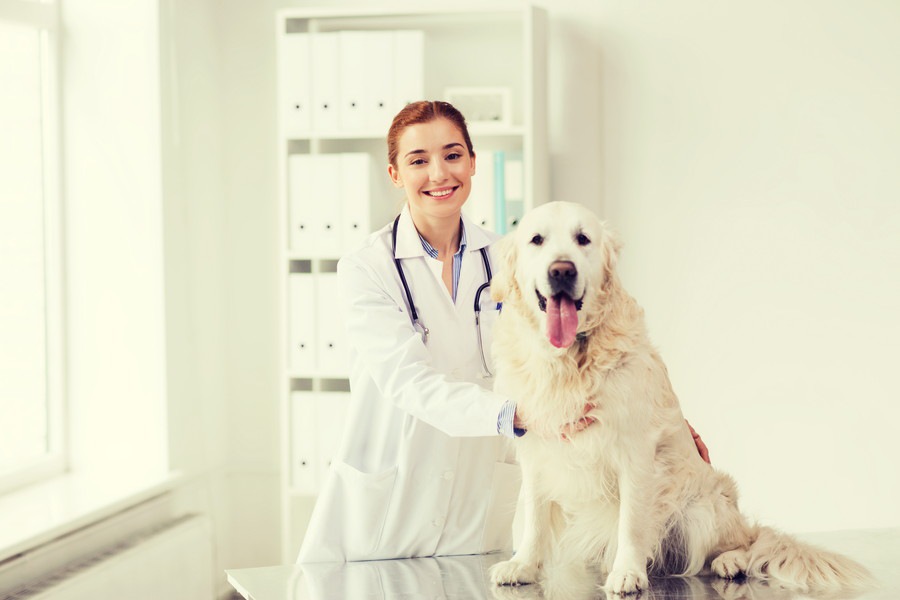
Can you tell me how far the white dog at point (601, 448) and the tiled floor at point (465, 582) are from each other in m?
0.04

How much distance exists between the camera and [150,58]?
3.37m

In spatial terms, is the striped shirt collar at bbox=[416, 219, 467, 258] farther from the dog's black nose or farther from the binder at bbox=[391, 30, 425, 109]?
the binder at bbox=[391, 30, 425, 109]

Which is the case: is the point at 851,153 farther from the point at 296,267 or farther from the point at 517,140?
the point at 296,267

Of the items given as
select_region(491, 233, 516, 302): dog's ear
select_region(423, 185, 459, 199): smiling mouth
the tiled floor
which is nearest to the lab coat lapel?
select_region(423, 185, 459, 199): smiling mouth

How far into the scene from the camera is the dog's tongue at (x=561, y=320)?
62.0 inches

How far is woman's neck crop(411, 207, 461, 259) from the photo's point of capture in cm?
203

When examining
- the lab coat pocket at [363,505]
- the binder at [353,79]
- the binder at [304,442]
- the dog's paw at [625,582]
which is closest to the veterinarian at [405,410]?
the lab coat pocket at [363,505]

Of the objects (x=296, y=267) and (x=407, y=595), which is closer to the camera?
(x=407, y=595)

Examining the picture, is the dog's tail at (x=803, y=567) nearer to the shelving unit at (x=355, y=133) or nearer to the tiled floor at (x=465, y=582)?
the tiled floor at (x=465, y=582)

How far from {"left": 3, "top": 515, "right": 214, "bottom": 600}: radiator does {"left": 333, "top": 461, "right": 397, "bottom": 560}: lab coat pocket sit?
1157mm

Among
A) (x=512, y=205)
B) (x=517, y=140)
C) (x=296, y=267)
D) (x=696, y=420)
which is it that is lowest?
(x=696, y=420)

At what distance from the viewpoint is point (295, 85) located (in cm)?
337

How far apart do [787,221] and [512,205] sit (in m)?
1.11

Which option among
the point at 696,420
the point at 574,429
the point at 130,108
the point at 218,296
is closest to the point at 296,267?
the point at 218,296
